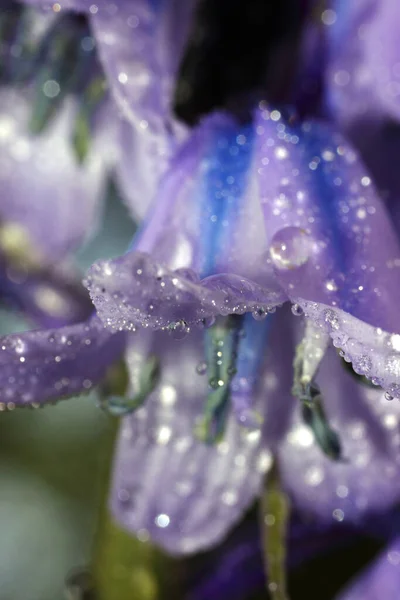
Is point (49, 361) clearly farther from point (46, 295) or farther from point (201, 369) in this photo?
point (46, 295)

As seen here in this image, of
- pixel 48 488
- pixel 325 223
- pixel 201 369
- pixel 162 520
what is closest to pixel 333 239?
pixel 325 223

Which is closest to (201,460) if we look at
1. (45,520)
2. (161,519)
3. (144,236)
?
(161,519)

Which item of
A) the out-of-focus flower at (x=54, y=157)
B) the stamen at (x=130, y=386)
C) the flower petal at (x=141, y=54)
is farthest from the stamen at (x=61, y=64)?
the stamen at (x=130, y=386)

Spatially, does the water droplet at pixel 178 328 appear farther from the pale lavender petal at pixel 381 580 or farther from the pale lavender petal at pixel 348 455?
the pale lavender petal at pixel 381 580

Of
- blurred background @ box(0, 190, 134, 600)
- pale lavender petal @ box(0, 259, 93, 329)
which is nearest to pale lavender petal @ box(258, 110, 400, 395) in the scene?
pale lavender petal @ box(0, 259, 93, 329)

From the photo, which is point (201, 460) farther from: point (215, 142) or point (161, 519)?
point (215, 142)

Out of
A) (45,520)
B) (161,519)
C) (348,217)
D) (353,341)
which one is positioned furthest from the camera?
(45,520)

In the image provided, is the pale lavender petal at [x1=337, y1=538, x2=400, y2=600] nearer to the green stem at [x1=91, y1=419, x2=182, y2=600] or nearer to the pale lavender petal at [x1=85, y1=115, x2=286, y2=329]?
the green stem at [x1=91, y1=419, x2=182, y2=600]
